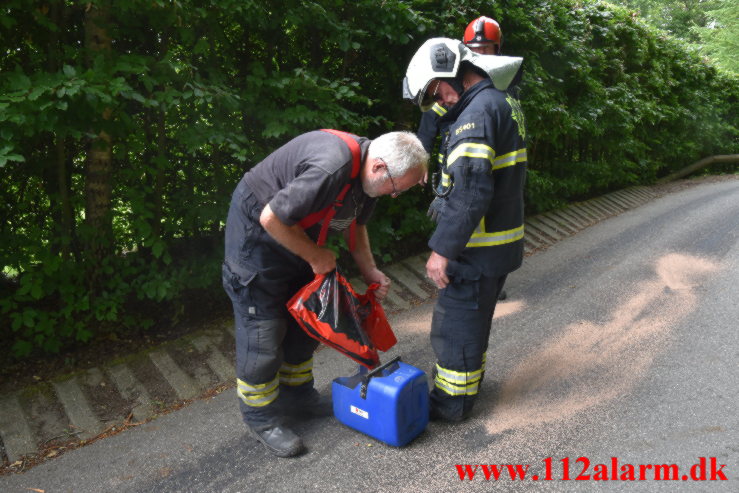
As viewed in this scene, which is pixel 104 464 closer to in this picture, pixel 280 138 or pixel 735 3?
pixel 280 138

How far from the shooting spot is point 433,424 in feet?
10.1

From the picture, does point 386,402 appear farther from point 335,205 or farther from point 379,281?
point 335,205

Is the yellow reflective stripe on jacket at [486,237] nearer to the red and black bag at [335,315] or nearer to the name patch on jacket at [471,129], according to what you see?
the name patch on jacket at [471,129]

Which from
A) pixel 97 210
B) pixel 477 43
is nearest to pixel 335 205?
pixel 97 210

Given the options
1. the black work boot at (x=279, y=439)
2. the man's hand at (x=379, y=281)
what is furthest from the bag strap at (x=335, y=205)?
the black work boot at (x=279, y=439)

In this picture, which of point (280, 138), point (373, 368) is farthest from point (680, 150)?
point (373, 368)

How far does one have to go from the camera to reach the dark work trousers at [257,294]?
2.69 meters

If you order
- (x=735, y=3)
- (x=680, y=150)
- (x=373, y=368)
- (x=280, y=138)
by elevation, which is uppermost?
(x=735, y=3)

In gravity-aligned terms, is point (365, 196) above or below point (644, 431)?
above

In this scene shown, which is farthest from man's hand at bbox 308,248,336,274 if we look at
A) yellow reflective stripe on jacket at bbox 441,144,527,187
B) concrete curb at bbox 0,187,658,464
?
concrete curb at bbox 0,187,658,464

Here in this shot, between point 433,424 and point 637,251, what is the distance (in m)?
4.43

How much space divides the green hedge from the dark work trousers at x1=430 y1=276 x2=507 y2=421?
1692 mm

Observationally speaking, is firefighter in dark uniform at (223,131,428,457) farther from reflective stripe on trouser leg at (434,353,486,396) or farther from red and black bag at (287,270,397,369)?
reflective stripe on trouser leg at (434,353,486,396)

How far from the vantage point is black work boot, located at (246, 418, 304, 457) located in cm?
→ 279
